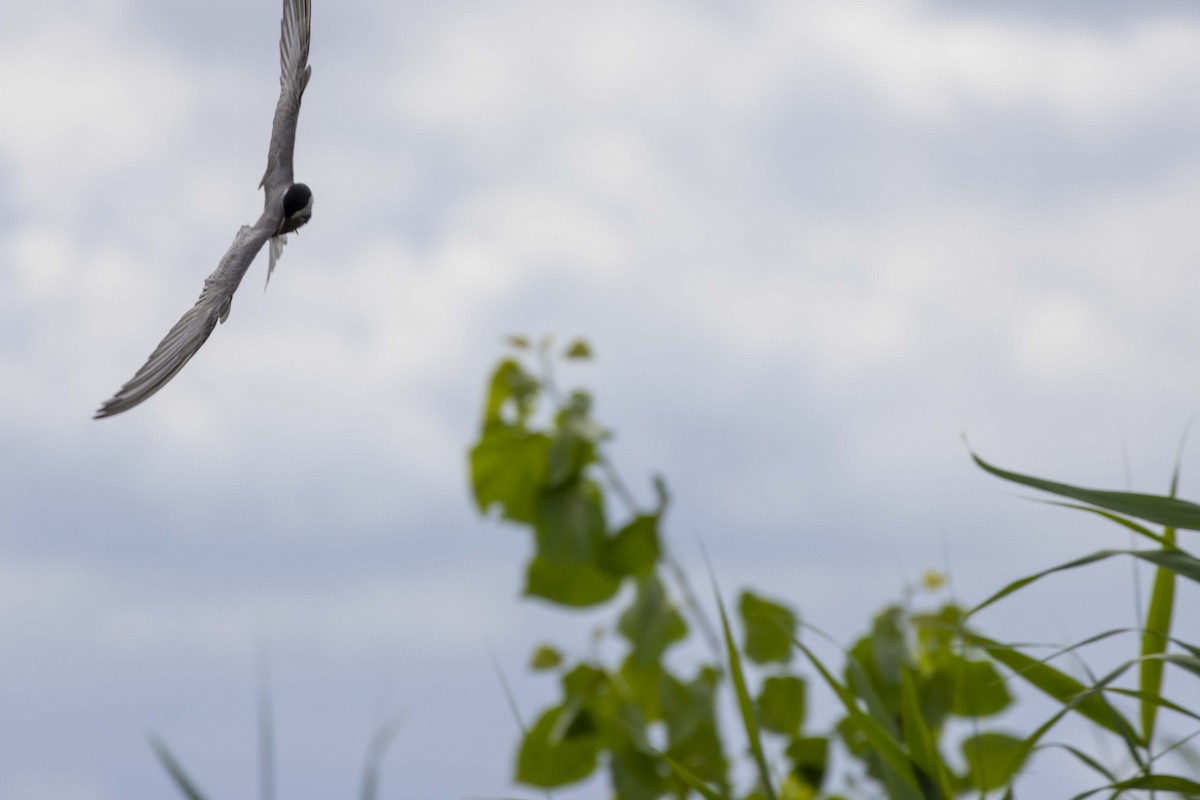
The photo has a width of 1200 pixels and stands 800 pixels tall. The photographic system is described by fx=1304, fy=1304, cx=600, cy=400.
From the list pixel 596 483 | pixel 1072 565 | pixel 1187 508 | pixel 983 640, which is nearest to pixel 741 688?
pixel 983 640

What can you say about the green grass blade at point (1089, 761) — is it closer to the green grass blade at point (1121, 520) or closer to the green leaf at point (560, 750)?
the green grass blade at point (1121, 520)

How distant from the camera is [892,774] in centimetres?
167

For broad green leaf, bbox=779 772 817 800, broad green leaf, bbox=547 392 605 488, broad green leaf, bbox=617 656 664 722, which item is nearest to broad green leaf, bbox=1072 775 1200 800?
broad green leaf, bbox=779 772 817 800

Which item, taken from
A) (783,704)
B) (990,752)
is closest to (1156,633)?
(990,752)

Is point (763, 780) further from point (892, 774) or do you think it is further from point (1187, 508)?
point (1187, 508)

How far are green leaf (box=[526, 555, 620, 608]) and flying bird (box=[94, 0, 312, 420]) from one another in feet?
7.88

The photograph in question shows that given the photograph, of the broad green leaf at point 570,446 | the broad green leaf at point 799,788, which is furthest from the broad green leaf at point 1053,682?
the broad green leaf at point 570,446

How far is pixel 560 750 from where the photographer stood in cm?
381

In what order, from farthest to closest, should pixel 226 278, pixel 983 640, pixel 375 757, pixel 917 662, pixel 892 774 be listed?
pixel 917 662, pixel 983 640, pixel 892 774, pixel 375 757, pixel 226 278

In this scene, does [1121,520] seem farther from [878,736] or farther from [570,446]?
[570,446]

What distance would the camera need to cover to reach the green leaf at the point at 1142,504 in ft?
5.14

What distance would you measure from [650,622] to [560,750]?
1.53 feet

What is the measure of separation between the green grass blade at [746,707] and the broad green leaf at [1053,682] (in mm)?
295

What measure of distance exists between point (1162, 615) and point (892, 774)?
19.0 inches
